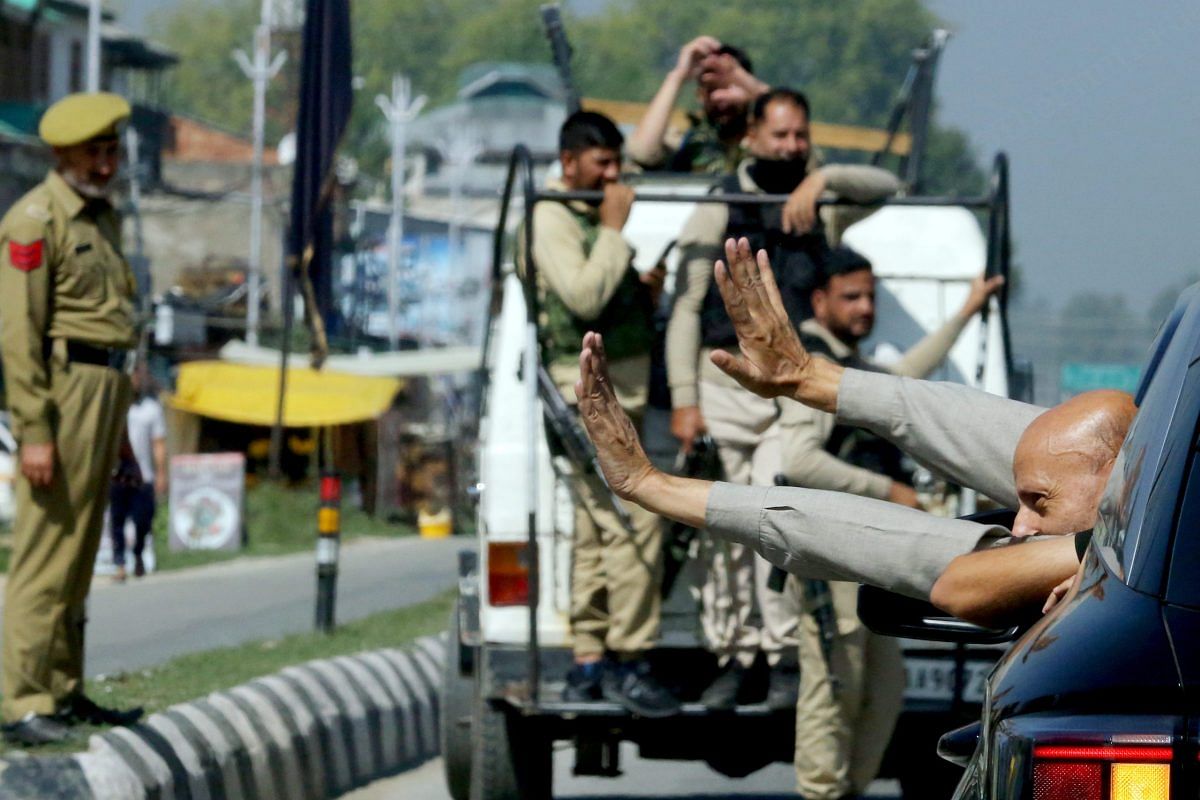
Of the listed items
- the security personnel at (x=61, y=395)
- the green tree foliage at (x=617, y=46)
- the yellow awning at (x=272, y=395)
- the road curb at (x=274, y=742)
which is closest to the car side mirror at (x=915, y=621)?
the road curb at (x=274, y=742)

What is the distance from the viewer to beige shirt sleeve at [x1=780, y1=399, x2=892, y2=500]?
7035 millimetres

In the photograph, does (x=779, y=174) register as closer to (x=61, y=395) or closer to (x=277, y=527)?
(x=61, y=395)

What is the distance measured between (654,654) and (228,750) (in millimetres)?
1377

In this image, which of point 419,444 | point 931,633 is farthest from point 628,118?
point 419,444

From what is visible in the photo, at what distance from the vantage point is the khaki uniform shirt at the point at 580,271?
7.07m

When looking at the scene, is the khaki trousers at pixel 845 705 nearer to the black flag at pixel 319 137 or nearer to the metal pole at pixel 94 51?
the black flag at pixel 319 137

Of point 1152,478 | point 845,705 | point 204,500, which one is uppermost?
point 1152,478

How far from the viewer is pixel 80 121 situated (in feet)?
23.4

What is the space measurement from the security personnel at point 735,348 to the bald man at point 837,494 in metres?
2.90

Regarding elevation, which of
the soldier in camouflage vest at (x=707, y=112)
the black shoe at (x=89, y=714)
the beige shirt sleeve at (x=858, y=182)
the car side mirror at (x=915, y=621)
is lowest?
the black shoe at (x=89, y=714)

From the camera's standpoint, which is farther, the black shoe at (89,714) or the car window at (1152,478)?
the black shoe at (89,714)

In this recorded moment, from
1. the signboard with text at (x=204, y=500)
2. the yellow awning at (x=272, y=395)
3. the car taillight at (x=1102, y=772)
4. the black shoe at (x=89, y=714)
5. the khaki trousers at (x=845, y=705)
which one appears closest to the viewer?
the car taillight at (x=1102, y=772)

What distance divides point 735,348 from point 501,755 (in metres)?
1.51

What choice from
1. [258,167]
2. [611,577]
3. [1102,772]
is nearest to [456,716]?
[611,577]
